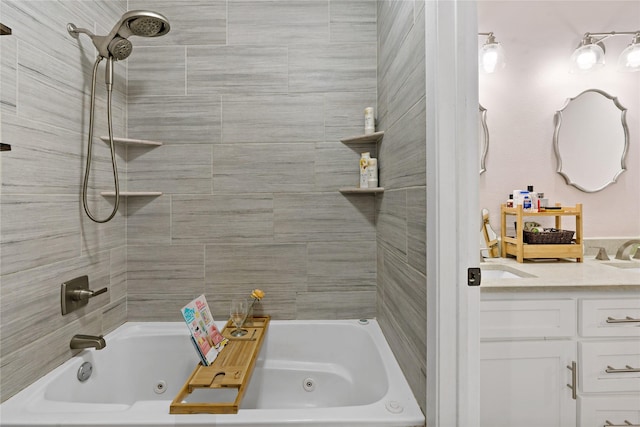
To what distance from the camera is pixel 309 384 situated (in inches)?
68.9

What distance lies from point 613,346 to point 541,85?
153cm

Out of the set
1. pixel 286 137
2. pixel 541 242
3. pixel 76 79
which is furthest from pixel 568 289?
pixel 76 79

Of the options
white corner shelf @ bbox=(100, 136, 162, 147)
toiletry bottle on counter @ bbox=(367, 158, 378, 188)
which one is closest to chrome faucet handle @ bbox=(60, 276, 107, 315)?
white corner shelf @ bbox=(100, 136, 162, 147)

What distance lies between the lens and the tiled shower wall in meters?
1.85

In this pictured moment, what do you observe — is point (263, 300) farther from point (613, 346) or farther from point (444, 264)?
point (613, 346)

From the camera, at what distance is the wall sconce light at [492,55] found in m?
2.09

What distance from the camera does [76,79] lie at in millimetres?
1457

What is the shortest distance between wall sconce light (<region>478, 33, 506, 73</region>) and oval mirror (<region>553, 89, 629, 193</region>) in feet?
1.61

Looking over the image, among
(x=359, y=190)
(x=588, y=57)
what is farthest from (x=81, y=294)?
(x=588, y=57)

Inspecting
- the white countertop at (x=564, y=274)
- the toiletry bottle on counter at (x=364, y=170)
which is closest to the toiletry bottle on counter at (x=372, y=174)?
the toiletry bottle on counter at (x=364, y=170)

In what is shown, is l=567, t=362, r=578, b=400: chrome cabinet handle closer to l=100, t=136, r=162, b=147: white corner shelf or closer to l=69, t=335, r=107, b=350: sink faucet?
l=69, t=335, r=107, b=350: sink faucet

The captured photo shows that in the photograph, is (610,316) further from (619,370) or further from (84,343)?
(84,343)

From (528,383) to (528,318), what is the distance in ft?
0.98

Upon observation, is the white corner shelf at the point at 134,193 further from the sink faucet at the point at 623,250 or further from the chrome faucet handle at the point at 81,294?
the sink faucet at the point at 623,250
